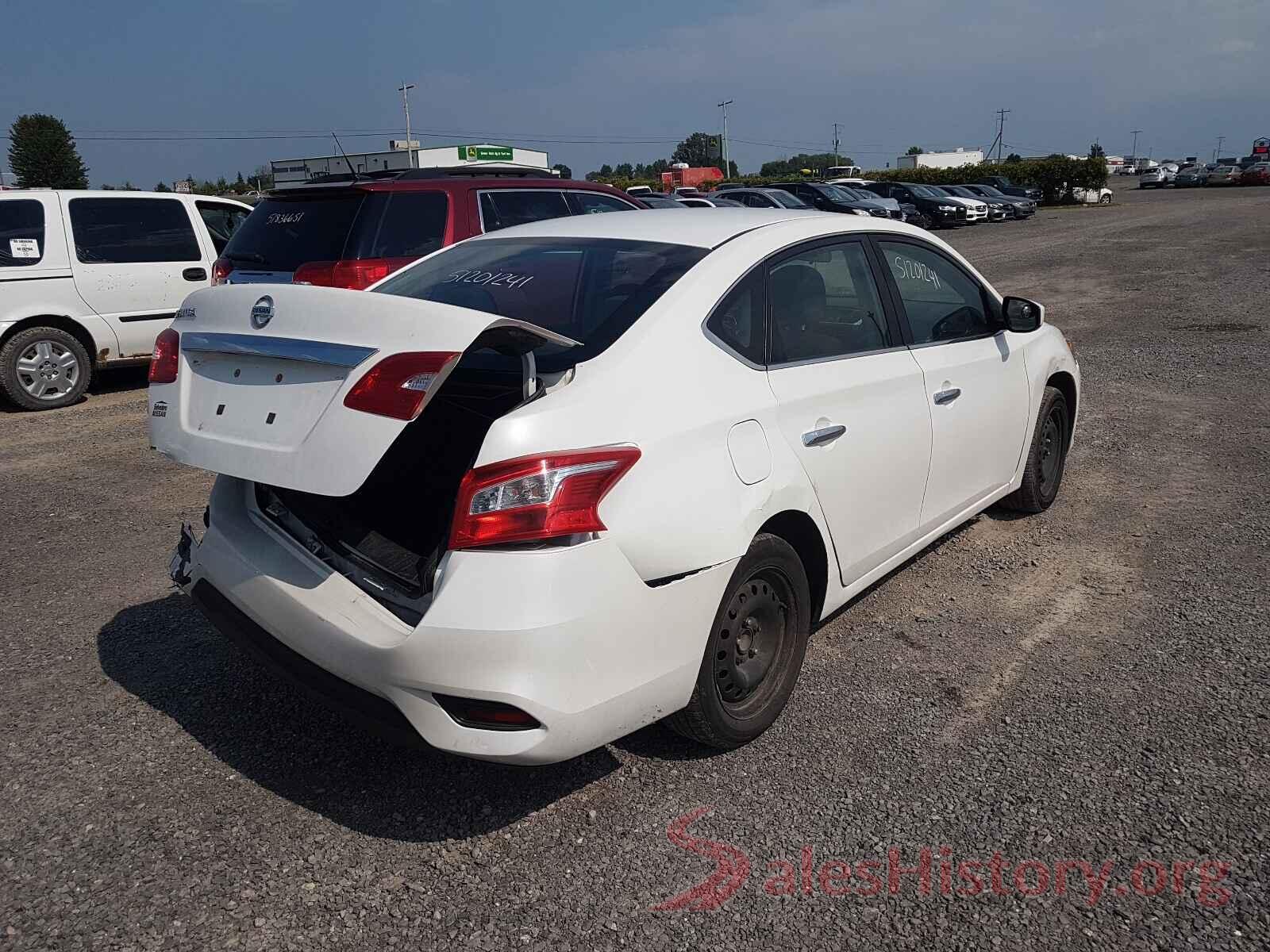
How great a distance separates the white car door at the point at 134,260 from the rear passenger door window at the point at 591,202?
3.51 metres

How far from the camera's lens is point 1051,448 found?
5.51 meters

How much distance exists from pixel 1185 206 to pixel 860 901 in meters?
42.7

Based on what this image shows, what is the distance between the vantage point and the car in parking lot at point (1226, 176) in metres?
61.2

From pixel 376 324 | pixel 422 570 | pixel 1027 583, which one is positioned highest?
pixel 376 324

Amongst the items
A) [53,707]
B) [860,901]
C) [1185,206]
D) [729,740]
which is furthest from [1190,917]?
[1185,206]

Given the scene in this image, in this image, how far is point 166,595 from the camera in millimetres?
4574

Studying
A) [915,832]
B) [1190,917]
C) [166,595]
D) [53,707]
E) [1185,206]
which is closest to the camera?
[1190,917]

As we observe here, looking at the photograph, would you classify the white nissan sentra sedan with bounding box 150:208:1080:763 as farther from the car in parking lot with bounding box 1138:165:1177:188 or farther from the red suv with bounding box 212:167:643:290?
the car in parking lot with bounding box 1138:165:1177:188

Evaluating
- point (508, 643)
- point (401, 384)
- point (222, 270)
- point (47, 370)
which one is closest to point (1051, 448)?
point (508, 643)

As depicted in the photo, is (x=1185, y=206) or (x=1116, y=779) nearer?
(x=1116, y=779)

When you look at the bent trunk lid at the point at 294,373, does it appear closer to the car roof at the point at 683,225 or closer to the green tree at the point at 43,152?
the car roof at the point at 683,225

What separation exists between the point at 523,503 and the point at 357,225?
5.31 m

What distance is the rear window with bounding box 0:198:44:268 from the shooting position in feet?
27.9

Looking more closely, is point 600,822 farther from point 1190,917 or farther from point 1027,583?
point 1027,583
